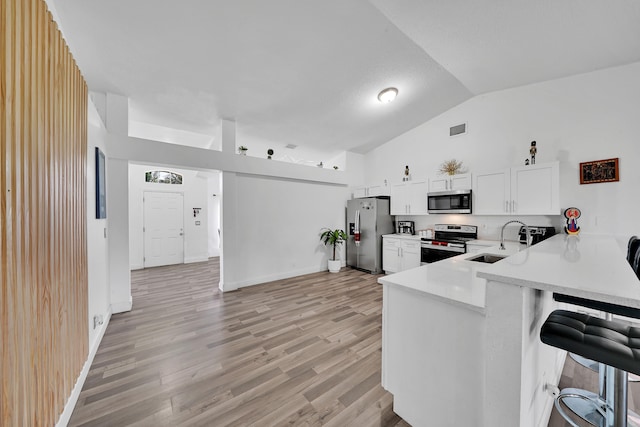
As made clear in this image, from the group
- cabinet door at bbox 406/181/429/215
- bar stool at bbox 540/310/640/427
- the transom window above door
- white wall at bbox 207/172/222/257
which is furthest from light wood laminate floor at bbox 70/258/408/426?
white wall at bbox 207/172/222/257

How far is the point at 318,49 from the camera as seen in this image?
2.81 m

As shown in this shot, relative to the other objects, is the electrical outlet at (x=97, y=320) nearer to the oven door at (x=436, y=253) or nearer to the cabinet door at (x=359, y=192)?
the oven door at (x=436, y=253)

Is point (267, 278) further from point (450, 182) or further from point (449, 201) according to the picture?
point (450, 182)

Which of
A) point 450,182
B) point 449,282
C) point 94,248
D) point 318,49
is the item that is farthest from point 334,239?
point 94,248

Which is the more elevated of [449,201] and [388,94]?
[388,94]

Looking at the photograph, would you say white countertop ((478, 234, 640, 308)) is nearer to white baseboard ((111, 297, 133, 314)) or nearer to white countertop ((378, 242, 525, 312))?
white countertop ((378, 242, 525, 312))

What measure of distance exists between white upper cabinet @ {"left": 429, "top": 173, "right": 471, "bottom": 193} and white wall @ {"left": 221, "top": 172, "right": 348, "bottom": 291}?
6.97 feet

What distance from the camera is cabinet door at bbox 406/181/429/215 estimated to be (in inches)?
180

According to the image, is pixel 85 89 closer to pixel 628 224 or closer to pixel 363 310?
pixel 363 310

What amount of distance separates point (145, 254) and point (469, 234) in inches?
286

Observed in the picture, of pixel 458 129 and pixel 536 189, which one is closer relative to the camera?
pixel 536 189

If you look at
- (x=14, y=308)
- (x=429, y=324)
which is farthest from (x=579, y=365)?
(x=14, y=308)

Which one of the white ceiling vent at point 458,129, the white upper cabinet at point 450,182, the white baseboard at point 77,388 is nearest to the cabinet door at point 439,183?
the white upper cabinet at point 450,182

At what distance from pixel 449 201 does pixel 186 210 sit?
6.55 m
